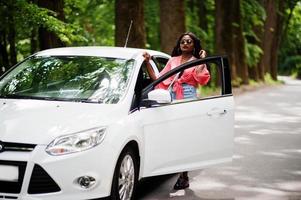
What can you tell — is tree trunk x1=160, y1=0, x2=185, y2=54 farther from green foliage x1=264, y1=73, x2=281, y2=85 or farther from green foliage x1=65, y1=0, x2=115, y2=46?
green foliage x1=264, y1=73, x2=281, y2=85

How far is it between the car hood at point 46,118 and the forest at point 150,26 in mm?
4549

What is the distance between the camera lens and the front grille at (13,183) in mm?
5031

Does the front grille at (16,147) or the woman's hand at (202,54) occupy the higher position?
the woman's hand at (202,54)

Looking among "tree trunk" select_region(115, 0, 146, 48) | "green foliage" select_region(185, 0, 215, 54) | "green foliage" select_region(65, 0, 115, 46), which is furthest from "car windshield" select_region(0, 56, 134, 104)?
"green foliage" select_region(185, 0, 215, 54)

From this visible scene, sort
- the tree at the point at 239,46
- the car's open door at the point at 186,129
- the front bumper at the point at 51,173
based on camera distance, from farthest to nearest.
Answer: the tree at the point at 239,46 → the car's open door at the point at 186,129 → the front bumper at the point at 51,173

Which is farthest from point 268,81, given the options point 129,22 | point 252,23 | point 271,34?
point 129,22

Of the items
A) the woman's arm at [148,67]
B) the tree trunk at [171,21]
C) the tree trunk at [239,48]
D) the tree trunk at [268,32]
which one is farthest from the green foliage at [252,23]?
the woman's arm at [148,67]

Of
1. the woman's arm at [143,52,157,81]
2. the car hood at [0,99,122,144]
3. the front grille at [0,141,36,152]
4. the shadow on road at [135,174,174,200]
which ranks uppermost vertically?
the woman's arm at [143,52,157,81]

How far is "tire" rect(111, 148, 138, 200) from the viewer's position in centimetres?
551

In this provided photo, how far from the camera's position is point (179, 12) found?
16484 millimetres

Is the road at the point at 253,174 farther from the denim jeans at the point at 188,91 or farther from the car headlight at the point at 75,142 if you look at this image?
the car headlight at the point at 75,142

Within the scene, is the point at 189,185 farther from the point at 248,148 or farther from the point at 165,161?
the point at 248,148

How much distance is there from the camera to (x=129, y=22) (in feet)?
44.2

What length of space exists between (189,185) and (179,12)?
32.3ft
